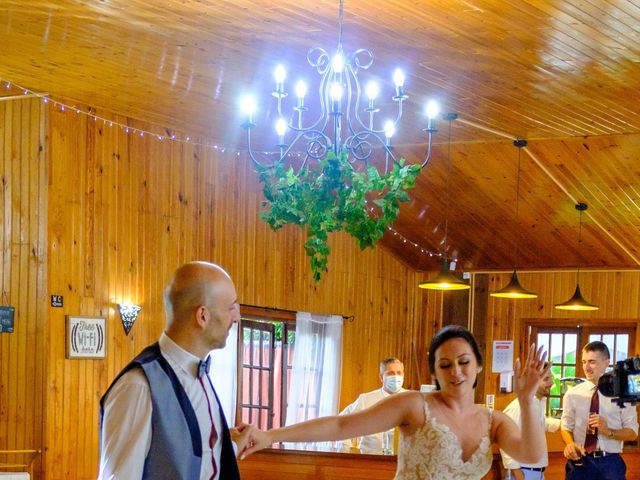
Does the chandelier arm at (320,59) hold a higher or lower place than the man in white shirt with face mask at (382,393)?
higher

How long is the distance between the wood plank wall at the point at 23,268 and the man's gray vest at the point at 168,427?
5531 mm

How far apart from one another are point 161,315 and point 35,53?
9.35 ft

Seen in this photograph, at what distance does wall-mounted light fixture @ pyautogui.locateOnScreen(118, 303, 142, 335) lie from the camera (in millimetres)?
8594

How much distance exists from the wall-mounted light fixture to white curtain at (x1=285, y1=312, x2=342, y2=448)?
2807 mm

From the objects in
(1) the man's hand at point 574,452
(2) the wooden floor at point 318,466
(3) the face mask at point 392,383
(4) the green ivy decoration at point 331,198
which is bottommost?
(2) the wooden floor at point 318,466

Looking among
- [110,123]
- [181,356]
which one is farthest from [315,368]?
[181,356]

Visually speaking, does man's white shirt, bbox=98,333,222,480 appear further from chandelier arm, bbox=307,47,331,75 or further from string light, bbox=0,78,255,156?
string light, bbox=0,78,255,156

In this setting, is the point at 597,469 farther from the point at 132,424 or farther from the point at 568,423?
the point at 132,424

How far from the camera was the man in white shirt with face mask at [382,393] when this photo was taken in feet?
26.4

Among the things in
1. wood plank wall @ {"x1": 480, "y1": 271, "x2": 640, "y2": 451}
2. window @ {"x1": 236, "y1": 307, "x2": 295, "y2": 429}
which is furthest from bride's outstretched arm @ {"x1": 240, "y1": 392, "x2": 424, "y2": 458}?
wood plank wall @ {"x1": 480, "y1": 271, "x2": 640, "y2": 451}

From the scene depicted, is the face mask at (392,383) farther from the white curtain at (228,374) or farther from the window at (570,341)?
the window at (570,341)

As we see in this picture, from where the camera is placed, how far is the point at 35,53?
6926mm

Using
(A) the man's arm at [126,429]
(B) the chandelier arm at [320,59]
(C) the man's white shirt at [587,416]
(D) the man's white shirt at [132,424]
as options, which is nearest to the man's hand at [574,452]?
(C) the man's white shirt at [587,416]

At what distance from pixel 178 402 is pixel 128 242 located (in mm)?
6290
